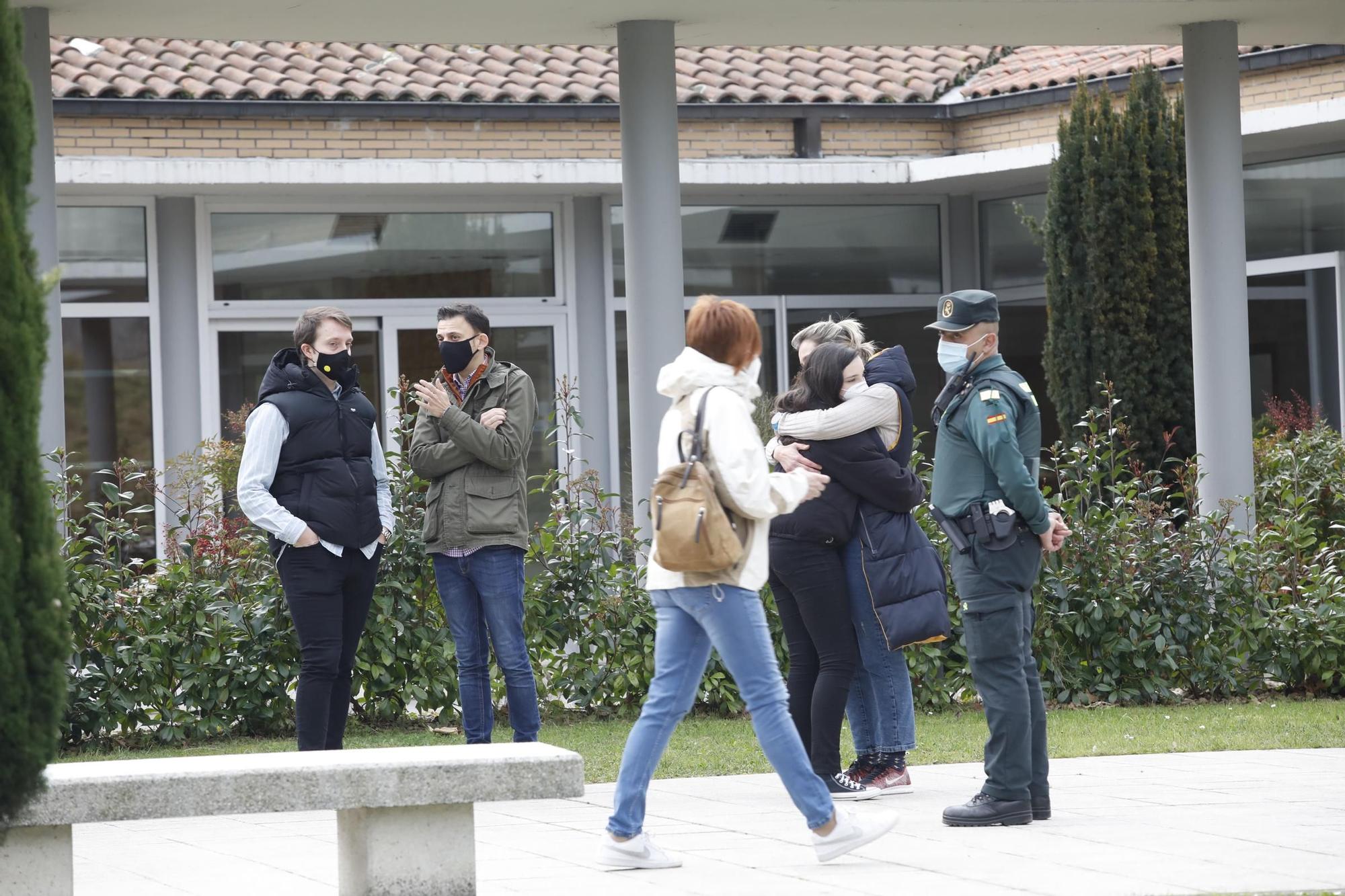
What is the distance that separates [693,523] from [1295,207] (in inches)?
456

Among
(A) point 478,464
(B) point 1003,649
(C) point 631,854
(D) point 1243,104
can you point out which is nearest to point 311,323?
(A) point 478,464

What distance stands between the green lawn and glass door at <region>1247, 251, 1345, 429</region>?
6.51m

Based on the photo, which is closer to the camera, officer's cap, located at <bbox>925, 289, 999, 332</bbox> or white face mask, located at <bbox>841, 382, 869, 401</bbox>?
officer's cap, located at <bbox>925, 289, 999, 332</bbox>

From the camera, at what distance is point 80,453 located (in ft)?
50.0

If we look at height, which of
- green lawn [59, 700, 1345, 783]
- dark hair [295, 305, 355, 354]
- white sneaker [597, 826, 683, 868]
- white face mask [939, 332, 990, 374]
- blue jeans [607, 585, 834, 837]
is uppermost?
dark hair [295, 305, 355, 354]

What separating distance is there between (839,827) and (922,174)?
11.5 meters

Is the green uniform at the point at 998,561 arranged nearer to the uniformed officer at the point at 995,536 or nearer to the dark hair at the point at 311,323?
the uniformed officer at the point at 995,536

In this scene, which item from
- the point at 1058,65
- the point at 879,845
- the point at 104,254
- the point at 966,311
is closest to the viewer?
the point at 879,845

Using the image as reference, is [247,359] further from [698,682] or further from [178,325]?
[698,682]

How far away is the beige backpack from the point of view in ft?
17.7

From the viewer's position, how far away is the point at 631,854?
5617 mm

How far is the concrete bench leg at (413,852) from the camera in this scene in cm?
511

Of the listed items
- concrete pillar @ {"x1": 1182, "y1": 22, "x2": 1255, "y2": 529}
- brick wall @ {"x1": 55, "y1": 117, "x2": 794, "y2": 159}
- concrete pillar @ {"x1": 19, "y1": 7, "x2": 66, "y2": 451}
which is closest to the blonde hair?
concrete pillar @ {"x1": 19, "y1": 7, "x2": 66, "y2": 451}

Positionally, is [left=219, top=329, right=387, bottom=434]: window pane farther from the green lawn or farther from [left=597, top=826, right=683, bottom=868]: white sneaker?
[left=597, top=826, right=683, bottom=868]: white sneaker
